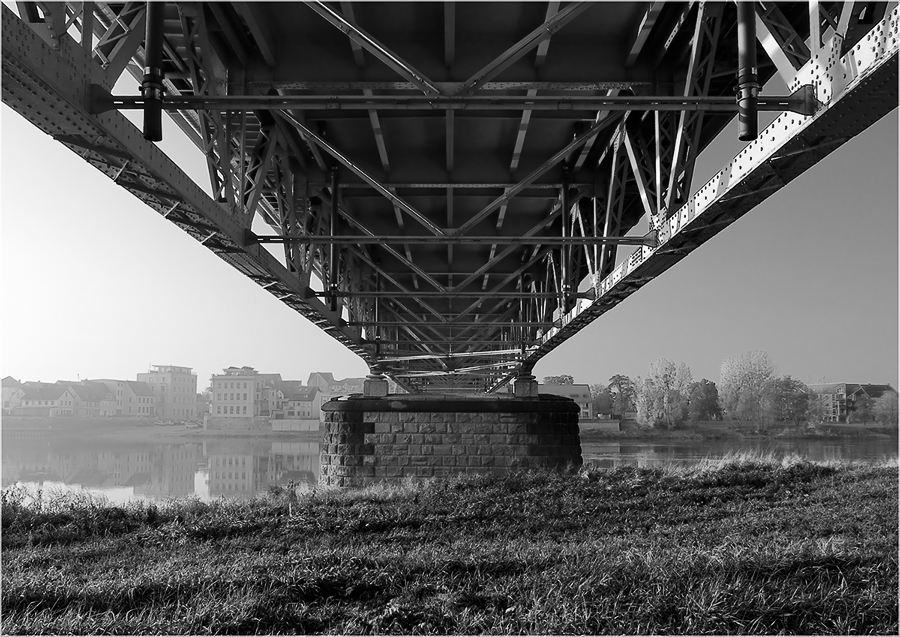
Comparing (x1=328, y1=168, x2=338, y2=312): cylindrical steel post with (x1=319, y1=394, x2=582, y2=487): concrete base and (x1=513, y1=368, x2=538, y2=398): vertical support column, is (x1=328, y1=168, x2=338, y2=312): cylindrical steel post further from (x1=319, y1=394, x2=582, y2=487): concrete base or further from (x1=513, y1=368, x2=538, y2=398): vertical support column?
(x1=513, y1=368, x2=538, y2=398): vertical support column

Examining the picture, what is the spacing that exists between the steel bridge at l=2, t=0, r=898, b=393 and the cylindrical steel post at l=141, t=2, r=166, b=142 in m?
0.01

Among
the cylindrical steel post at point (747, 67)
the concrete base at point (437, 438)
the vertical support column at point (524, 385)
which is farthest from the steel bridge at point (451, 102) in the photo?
the vertical support column at point (524, 385)

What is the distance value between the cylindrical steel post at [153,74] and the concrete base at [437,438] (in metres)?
17.2

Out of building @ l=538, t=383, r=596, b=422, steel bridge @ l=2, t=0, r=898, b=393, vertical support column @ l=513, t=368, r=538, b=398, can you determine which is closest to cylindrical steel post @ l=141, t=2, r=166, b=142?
steel bridge @ l=2, t=0, r=898, b=393

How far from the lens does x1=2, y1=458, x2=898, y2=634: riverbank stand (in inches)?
237

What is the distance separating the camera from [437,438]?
2152 centimetres

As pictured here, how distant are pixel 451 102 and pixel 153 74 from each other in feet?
8.78

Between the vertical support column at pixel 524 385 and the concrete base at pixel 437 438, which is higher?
the vertical support column at pixel 524 385

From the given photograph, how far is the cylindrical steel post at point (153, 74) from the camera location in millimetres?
4875

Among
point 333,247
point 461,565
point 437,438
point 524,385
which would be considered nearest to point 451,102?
point 461,565

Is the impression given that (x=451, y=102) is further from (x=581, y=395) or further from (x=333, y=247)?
(x=581, y=395)

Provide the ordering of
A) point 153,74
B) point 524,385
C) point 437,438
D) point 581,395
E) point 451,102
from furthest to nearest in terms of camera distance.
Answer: point 581,395 < point 524,385 < point 437,438 < point 451,102 < point 153,74

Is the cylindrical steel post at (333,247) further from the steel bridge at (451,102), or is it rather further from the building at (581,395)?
the building at (581,395)

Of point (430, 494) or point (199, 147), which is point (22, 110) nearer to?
point (199, 147)
